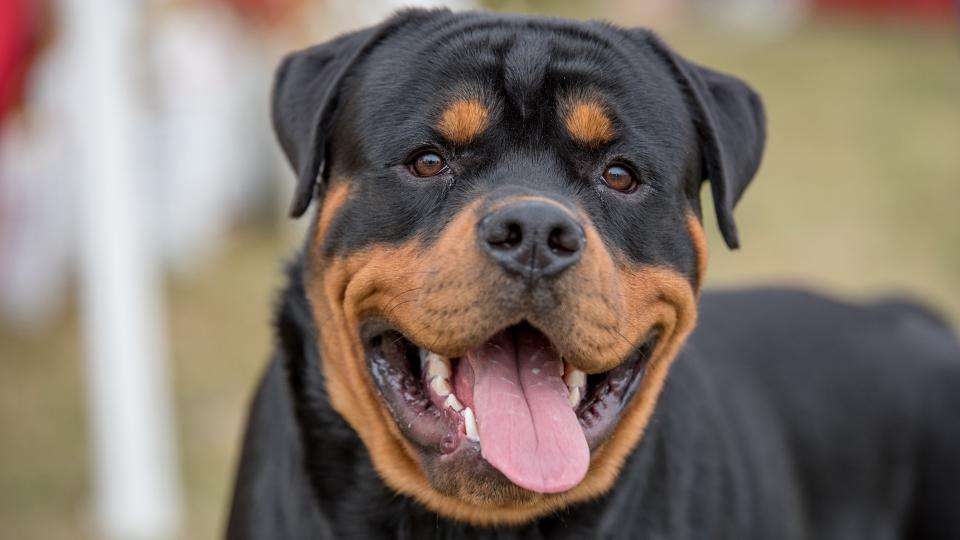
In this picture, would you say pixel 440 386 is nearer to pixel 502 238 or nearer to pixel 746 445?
pixel 502 238

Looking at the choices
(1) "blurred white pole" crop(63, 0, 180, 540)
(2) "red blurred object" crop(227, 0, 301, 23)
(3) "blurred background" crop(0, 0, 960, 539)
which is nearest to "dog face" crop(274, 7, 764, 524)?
(3) "blurred background" crop(0, 0, 960, 539)

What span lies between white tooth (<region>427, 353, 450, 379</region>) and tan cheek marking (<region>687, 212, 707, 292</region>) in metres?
0.61

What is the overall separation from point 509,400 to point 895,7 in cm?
1330

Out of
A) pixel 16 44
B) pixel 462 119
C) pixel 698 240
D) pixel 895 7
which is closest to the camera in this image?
pixel 462 119

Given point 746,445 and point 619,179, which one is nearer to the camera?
point 619,179

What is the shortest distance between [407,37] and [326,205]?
1.36 feet

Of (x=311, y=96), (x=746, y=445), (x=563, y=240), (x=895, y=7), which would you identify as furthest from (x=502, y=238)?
(x=895, y=7)

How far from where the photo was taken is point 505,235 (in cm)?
216

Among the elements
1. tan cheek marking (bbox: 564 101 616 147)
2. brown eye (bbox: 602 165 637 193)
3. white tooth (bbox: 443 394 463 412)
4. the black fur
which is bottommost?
the black fur

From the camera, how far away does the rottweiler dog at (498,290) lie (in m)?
2.26

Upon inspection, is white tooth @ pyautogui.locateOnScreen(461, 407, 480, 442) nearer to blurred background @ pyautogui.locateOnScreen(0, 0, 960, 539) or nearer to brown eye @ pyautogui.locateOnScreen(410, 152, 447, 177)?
brown eye @ pyautogui.locateOnScreen(410, 152, 447, 177)

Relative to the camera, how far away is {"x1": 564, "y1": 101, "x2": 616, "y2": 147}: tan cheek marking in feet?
8.02

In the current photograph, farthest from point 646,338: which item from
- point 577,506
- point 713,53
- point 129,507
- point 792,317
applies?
point 713,53

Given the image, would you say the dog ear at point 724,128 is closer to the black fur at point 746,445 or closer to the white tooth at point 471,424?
the black fur at point 746,445
